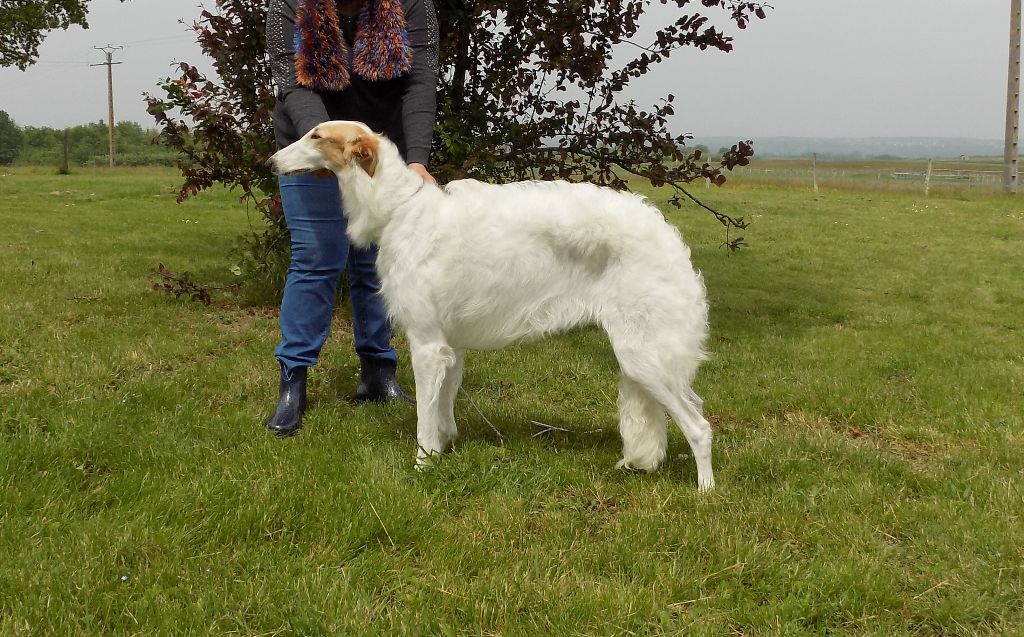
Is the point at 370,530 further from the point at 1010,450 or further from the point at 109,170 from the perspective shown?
the point at 109,170

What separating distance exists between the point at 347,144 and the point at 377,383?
5.64 feet

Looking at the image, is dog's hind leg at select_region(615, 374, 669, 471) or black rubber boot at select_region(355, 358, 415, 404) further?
black rubber boot at select_region(355, 358, 415, 404)

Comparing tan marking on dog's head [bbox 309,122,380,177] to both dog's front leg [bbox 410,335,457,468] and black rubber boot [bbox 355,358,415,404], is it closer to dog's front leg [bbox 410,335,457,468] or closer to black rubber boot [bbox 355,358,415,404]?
dog's front leg [bbox 410,335,457,468]

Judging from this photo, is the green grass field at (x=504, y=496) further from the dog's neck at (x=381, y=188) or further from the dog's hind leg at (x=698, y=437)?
the dog's neck at (x=381, y=188)

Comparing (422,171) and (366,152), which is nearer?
(366,152)

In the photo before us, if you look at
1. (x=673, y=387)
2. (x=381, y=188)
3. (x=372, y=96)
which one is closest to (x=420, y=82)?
(x=372, y=96)

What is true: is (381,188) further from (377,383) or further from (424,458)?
(377,383)

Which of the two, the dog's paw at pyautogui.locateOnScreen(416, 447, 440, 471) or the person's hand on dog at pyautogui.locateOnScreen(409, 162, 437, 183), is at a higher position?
the person's hand on dog at pyautogui.locateOnScreen(409, 162, 437, 183)

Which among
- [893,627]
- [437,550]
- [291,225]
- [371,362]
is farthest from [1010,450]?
[291,225]

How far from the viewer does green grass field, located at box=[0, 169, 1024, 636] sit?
2.55m

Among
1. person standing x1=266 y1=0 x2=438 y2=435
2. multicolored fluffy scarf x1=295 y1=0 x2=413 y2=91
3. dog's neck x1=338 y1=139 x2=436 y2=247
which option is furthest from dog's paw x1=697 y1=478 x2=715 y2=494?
multicolored fluffy scarf x1=295 y1=0 x2=413 y2=91

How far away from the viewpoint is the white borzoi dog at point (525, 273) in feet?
→ 11.0

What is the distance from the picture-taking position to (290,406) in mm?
4195

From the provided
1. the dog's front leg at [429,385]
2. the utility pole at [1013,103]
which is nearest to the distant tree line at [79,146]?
the utility pole at [1013,103]
